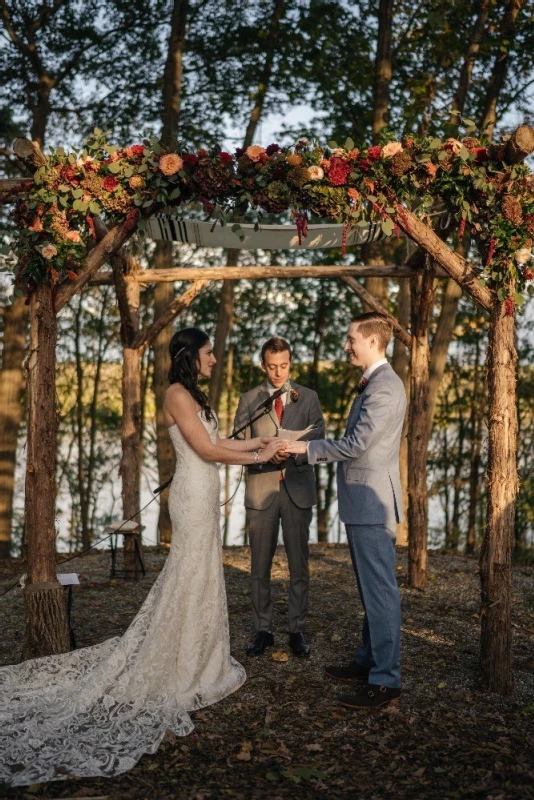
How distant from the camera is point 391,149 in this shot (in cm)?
535

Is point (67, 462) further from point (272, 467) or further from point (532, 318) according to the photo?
point (272, 467)

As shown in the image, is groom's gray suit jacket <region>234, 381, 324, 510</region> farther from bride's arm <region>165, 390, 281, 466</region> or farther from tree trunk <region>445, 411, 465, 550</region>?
tree trunk <region>445, 411, 465, 550</region>

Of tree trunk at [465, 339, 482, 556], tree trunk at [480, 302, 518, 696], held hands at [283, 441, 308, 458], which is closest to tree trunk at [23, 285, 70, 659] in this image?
held hands at [283, 441, 308, 458]

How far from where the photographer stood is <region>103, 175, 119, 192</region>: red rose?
541cm

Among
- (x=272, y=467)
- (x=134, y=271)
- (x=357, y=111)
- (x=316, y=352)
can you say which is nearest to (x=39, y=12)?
(x=357, y=111)

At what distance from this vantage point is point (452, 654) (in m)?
6.17

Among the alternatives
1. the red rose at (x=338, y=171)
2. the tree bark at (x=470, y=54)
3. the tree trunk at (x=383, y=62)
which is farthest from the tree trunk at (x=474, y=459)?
the red rose at (x=338, y=171)

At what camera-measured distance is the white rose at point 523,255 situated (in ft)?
17.4

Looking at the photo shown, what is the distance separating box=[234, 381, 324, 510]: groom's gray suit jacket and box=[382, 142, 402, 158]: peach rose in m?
1.69

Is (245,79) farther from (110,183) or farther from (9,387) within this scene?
(110,183)

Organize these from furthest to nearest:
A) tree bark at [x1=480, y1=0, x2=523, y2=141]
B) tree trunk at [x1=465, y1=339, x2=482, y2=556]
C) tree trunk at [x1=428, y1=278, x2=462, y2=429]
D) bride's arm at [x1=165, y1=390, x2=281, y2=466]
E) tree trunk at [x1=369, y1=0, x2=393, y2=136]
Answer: tree trunk at [x1=465, y1=339, x2=482, y2=556]
tree trunk at [x1=428, y1=278, x2=462, y2=429]
tree trunk at [x1=369, y1=0, x2=393, y2=136]
tree bark at [x1=480, y1=0, x2=523, y2=141]
bride's arm at [x1=165, y1=390, x2=281, y2=466]

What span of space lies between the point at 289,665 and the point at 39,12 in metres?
12.0

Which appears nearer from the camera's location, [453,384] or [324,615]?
[324,615]

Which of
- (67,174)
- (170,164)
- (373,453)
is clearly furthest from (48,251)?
(373,453)
